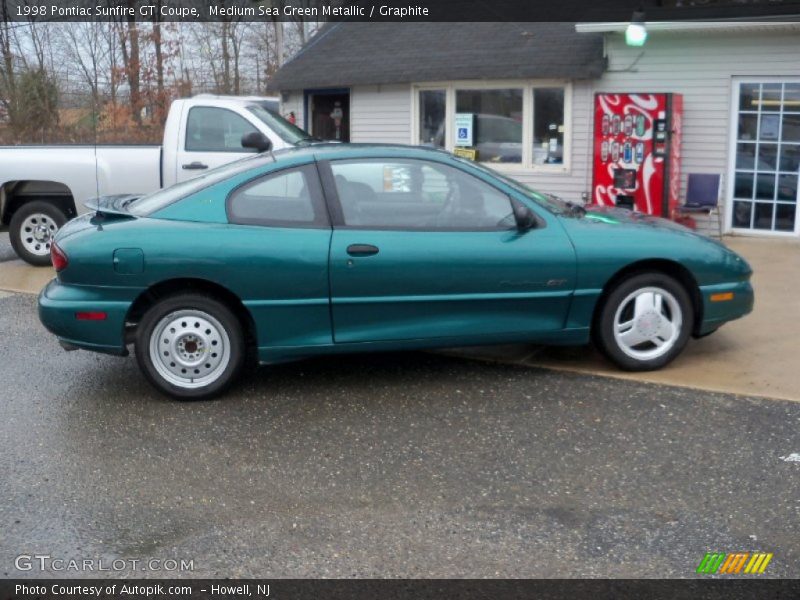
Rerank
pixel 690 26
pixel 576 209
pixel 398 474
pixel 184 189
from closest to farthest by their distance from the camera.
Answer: pixel 398 474, pixel 184 189, pixel 576 209, pixel 690 26

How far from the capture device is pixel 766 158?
1140 cm

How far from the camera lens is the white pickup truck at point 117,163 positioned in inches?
392

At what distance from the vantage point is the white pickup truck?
9.96 m

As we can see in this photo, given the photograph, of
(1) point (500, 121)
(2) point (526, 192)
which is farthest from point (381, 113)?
(2) point (526, 192)

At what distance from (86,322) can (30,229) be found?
552 centimetres

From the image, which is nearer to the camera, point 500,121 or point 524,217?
point 524,217

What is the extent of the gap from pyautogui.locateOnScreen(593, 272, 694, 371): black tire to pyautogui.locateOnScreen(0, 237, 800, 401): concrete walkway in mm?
115

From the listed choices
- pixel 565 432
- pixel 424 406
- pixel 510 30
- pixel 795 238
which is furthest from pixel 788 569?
pixel 510 30

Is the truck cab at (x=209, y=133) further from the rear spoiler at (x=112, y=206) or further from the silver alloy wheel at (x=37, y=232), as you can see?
the rear spoiler at (x=112, y=206)

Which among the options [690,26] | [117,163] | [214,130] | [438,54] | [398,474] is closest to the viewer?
[398,474]

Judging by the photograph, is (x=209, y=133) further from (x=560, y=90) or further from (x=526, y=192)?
(x=560, y=90)

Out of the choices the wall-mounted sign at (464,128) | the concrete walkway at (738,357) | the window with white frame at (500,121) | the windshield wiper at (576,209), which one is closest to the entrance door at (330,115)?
the window with white frame at (500,121)

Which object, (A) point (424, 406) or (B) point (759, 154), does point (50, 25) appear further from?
(A) point (424, 406)

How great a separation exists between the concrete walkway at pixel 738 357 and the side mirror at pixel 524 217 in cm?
111
